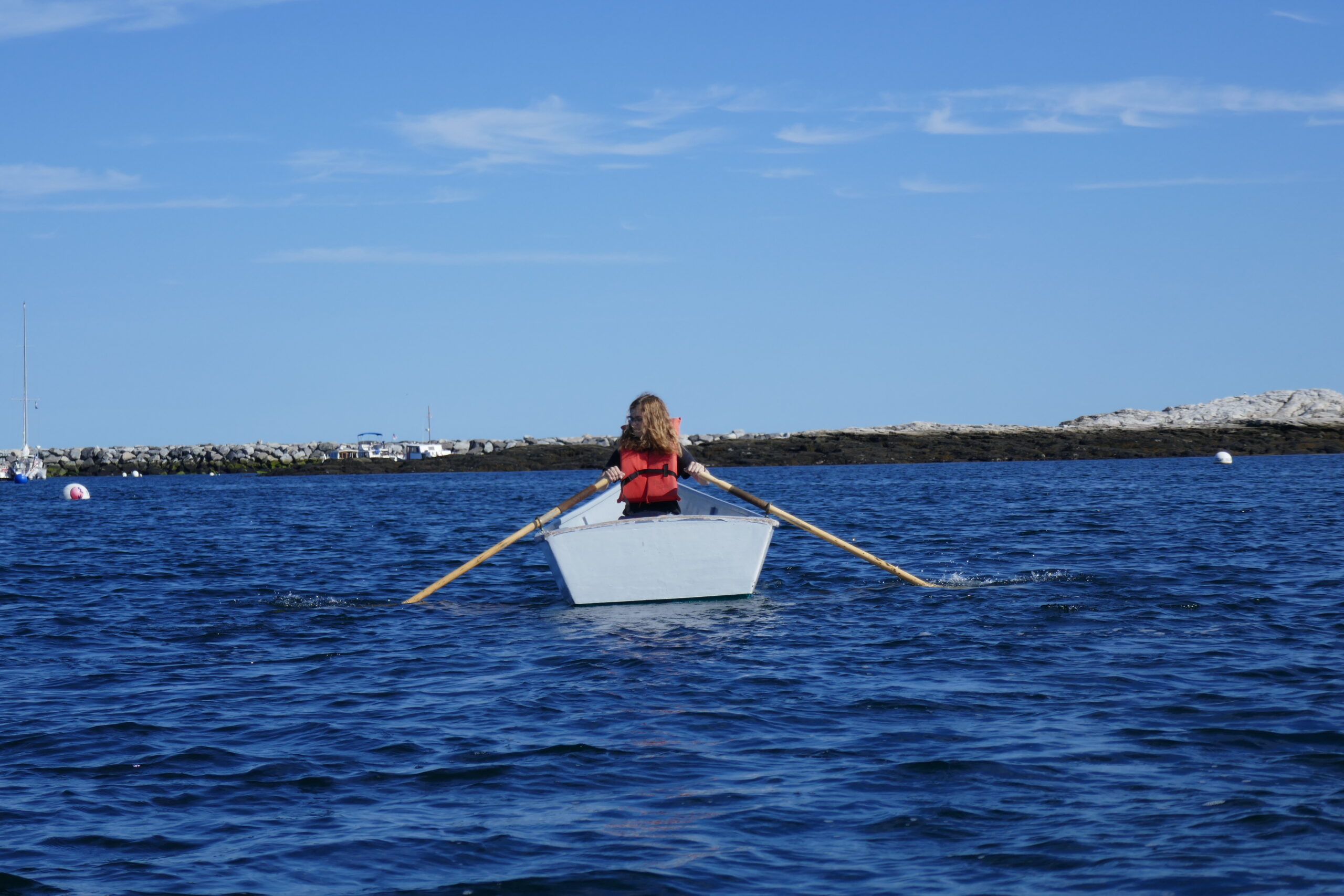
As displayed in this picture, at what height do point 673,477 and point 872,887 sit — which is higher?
point 673,477

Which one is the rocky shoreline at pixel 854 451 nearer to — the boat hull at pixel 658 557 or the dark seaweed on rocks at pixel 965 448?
the dark seaweed on rocks at pixel 965 448

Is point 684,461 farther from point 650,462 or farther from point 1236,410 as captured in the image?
→ point 1236,410

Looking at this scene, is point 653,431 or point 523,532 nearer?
point 653,431

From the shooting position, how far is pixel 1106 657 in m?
10.8

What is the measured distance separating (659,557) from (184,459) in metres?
101

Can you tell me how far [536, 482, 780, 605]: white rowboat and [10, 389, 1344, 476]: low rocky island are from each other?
69.9 m

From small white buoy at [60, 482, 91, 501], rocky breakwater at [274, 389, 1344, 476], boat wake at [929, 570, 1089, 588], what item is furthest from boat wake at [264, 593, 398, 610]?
rocky breakwater at [274, 389, 1344, 476]

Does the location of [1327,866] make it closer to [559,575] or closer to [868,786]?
[868,786]

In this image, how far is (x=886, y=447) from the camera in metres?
89.9

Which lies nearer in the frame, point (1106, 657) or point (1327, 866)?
point (1327, 866)

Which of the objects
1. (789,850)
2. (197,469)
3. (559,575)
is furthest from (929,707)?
(197,469)

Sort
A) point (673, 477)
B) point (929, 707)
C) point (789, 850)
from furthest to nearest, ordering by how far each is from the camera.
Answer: point (673, 477), point (929, 707), point (789, 850)

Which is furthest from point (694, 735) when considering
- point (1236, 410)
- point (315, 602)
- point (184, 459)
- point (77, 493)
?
point (1236, 410)

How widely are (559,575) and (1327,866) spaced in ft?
32.5
